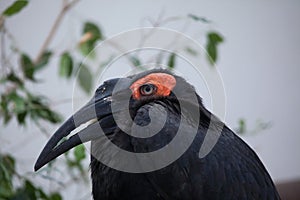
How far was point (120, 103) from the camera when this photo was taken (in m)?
1.71

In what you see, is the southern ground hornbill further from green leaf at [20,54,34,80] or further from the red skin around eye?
green leaf at [20,54,34,80]

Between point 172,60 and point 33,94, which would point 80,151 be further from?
point 172,60

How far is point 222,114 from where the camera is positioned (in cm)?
190

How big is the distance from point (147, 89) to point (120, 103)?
82mm

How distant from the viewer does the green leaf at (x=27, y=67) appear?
7.32ft

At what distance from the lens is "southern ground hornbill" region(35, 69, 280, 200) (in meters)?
1.63

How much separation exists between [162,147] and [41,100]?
0.75 metres

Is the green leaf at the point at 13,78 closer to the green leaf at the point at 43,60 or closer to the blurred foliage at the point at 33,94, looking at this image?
the blurred foliage at the point at 33,94

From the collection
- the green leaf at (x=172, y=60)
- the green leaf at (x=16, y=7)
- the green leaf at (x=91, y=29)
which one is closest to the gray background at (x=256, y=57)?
the green leaf at (x=91, y=29)

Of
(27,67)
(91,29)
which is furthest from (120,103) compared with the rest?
(91,29)

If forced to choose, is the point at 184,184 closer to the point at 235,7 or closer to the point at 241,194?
the point at 241,194

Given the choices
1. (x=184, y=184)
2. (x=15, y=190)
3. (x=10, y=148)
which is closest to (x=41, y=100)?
(x=15, y=190)

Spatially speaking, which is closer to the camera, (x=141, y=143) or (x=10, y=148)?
(x=141, y=143)

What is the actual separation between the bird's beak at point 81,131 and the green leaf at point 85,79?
2.23 ft
